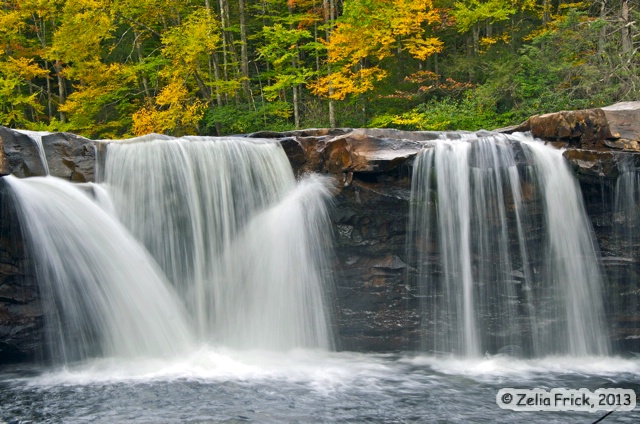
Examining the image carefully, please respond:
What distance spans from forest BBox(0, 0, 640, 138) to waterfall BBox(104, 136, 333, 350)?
27.9 feet

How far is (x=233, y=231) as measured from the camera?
372 inches

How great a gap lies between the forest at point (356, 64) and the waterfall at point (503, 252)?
6516 mm

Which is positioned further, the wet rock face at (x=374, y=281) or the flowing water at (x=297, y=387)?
the wet rock face at (x=374, y=281)

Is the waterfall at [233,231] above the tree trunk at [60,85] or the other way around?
the other way around

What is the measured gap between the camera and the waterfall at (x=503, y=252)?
948cm

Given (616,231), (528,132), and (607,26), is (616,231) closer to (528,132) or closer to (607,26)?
(528,132)

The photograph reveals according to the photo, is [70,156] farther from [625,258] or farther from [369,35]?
[369,35]

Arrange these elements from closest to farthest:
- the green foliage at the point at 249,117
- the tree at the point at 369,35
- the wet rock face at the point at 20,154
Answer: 1. the wet rock face at the point at 20,154
2. the tree at the point at 369,35
3. the green foliage at the point at 249,117

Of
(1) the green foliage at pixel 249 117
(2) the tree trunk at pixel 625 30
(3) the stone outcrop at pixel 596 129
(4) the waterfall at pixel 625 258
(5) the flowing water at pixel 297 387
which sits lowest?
(5) the flowing water at pixel 297 387

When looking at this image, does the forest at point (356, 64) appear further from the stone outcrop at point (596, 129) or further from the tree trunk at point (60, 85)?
the stone outcrop at point (596, 129)

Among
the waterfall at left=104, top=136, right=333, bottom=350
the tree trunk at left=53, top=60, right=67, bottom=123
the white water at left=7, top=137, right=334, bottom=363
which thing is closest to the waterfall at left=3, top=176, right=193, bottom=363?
the white water at left=7, top=137, right=334, bottom=363

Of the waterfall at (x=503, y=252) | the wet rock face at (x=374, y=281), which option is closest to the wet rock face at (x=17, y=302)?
the wet rock face at (x=374, y=281)

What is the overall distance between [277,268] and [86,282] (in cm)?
283

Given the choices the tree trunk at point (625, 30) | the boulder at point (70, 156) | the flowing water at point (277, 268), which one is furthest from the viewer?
the tree trunk at point (625, 30)
